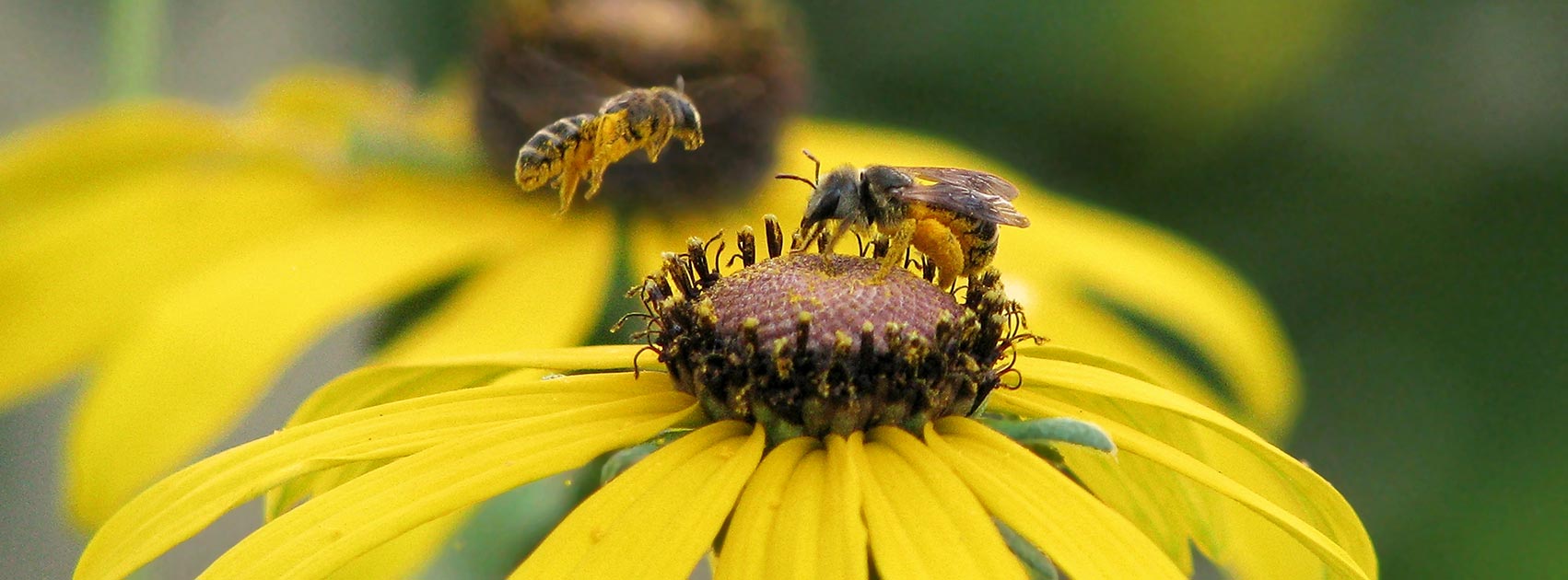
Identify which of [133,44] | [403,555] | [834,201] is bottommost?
[403,555]

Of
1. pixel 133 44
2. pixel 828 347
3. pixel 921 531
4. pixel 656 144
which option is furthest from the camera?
pixel 133 44

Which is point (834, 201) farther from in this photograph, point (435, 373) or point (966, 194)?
point (435, 373)

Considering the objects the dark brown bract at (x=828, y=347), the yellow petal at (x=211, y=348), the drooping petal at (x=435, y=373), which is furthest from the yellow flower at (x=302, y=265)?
the dark brown bract at (x=828, y=347)

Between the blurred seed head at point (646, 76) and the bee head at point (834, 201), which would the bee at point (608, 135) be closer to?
the bee head at point (834, 201)

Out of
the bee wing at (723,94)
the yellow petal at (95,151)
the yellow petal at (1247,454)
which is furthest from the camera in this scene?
the bee wing at (723,94)

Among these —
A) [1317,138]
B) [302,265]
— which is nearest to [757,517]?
[302,265]

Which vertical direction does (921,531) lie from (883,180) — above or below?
below

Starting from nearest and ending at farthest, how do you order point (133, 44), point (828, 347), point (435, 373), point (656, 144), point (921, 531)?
point (921, 531), point (828, 347), point (435, 373), point (656, 144), point (133, 44)
